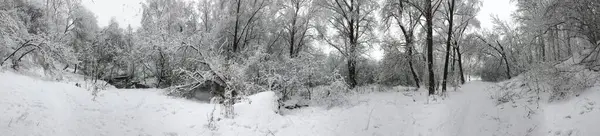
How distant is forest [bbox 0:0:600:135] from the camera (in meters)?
10.1

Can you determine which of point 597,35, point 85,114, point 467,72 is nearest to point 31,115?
point 85,114

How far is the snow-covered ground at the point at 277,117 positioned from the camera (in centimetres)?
649

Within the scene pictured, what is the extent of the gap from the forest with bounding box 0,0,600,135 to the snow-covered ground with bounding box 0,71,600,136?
0.98 meters

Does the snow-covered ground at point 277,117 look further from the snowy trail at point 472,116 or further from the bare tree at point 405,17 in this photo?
the bare tree at point 405,17

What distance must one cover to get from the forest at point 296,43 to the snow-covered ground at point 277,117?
0.98 m

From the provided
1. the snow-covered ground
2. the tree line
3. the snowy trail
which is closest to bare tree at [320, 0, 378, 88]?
the tree line

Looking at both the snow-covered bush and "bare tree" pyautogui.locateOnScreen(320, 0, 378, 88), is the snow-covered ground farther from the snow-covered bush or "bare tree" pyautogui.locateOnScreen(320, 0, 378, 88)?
"bare tree" pyautogui.locateOnScreen(320, 0, 378, 88)

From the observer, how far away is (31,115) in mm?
6586

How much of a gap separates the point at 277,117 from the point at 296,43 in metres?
14.4

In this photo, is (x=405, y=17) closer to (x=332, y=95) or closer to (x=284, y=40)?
(x=332, y=95)

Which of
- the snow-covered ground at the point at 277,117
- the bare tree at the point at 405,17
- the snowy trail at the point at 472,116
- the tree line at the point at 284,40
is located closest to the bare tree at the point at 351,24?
the tree line at the point at 284,40

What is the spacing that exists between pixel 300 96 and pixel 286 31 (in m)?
8.71

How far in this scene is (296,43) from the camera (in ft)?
77.7

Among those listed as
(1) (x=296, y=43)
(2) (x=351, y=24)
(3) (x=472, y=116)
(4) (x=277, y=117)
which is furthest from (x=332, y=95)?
(1) (x=296, y=43)
